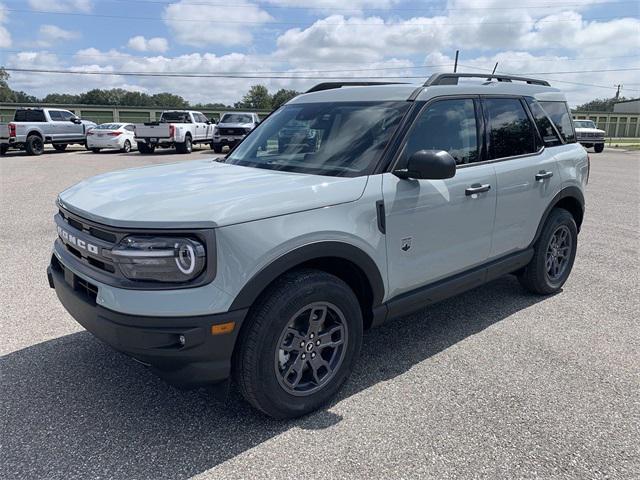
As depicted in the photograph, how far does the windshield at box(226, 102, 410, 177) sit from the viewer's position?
324cm

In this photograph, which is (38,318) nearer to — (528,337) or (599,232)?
(528,337)

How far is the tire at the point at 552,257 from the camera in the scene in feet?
15.1

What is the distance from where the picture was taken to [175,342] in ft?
7.86

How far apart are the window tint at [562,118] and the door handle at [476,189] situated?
1.48m

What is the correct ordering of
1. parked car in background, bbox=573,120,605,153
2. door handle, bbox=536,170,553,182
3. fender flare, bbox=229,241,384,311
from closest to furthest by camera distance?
fender flare, bbox=229,241,384,311, door handle, bbox=536,170,553,182, parked car in background, bbox=573,120,605,153

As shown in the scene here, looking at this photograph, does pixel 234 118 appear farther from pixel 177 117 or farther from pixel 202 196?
pixel 202 196

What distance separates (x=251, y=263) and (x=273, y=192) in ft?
1.44

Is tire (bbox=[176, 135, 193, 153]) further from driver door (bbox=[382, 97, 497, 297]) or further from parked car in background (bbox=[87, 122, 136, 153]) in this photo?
driver door (bbox=[382, 97, 497, 297])

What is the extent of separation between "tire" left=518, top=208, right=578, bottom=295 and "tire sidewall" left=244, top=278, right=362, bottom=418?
2.34 m

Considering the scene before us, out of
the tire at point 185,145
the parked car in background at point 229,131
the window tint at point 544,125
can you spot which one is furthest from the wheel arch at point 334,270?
the tire at point 185,145

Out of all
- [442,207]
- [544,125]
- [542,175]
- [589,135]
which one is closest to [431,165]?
[442,207]

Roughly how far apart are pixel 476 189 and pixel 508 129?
0.88 metres

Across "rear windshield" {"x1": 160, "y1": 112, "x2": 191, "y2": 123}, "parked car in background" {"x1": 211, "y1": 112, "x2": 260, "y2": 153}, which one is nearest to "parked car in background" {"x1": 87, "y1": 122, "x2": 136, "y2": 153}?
"rear windshield" {"x1": 160, "y1": 112, "x2": 191, "y2": 123}

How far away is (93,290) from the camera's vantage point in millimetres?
2641
